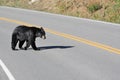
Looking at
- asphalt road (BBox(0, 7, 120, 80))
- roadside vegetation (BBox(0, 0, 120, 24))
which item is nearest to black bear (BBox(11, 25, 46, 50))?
asphalt road (BBox(0, 7, 120, 80))

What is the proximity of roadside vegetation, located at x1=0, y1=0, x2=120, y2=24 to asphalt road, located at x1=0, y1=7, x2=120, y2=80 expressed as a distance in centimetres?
425

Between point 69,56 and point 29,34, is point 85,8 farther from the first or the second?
point 69,56

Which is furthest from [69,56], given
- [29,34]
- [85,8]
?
[85,8]

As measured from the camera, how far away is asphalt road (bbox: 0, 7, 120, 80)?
1080 cm

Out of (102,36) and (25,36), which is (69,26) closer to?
(102,36)

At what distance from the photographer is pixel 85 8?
28531 mm

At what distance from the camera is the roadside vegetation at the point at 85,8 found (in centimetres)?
2586

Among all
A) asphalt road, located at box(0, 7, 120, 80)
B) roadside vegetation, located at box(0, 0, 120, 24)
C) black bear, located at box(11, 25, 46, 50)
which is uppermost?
black bear, located at box(11, 25, 46, 50)

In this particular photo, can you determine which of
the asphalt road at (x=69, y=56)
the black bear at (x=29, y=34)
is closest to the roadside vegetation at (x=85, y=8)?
the asphalt road at (x=69, y=56)

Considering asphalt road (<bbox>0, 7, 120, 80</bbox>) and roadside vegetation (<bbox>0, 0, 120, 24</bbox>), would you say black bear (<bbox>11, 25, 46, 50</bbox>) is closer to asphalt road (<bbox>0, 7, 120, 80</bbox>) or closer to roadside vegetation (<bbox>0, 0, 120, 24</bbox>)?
asphalt road (<bbox>0, 7, 120, 80</bbox>)

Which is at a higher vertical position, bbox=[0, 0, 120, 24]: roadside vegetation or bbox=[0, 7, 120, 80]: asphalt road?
bbox=[0, 7, 120, 80]: asphalt road

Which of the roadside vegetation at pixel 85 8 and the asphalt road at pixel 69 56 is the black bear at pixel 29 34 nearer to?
the asphalt road at pixel 69 56

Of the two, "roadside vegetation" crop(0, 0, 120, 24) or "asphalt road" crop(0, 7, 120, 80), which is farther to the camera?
"roadside vegetation" crop(0, 0, 120, 24)

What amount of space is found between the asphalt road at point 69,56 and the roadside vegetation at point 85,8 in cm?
425
